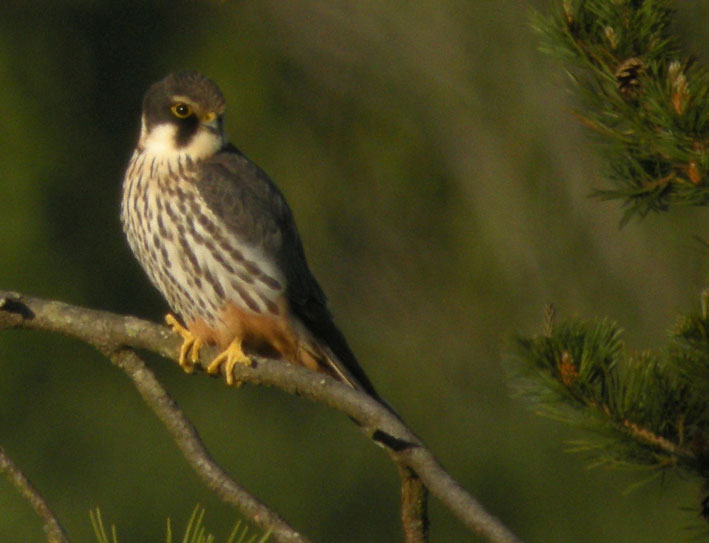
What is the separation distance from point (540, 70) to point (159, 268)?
3235mm

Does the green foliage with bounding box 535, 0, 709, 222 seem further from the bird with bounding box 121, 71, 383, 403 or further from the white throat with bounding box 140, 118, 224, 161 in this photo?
the white throat with bounding box 140, 118, 224, 161

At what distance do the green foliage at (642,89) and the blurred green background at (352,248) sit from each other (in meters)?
3.83

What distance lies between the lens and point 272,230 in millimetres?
3646

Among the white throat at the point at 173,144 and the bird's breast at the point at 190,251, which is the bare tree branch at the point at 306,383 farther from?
the white throat at the point at 173,144

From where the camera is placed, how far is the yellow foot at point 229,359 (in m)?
3.02

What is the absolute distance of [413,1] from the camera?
6.68m

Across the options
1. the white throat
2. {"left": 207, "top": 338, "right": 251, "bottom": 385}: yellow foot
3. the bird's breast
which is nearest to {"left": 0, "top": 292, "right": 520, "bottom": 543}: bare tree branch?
{"left": 207, "top": 338, "right": 251, "bottom": 385}: yellow foot

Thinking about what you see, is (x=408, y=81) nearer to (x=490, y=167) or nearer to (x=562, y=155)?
(x=490, y=167)

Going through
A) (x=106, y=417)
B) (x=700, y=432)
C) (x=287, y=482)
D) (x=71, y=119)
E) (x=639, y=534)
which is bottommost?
(x=639, y=534)

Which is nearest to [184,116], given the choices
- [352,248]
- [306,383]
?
[306,383]

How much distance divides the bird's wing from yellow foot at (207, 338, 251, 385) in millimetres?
390

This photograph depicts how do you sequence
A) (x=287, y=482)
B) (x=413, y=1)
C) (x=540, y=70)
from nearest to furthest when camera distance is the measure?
(x=540, y=70)
(x=413, y=1)
(x=287, y=482)

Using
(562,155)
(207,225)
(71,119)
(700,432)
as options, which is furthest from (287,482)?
(700,432)

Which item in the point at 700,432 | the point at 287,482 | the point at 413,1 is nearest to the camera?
the point at 700,432
